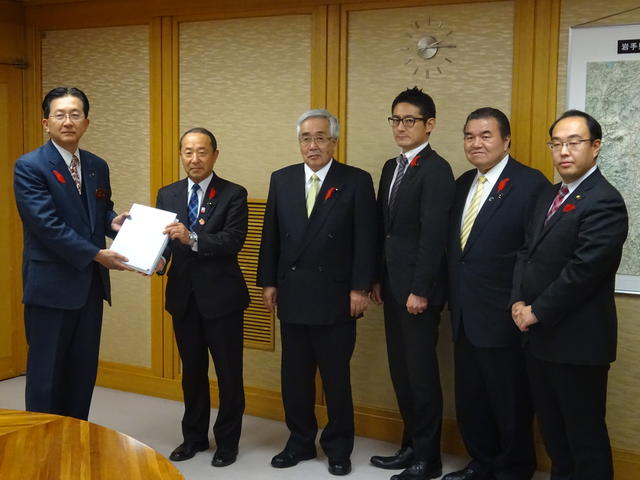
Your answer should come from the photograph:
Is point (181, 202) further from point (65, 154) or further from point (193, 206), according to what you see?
point (65, 154)

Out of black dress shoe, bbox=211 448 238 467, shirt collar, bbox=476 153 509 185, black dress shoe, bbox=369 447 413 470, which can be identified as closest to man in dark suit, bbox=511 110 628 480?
shirt collar, bbox=476 153 509 185

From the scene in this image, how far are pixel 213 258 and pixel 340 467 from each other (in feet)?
3.99

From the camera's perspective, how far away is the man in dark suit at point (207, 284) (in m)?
3.79

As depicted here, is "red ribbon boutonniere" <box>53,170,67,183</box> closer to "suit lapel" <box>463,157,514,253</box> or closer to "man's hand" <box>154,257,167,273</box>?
"man's hand" <box>154,257,167,273</box>

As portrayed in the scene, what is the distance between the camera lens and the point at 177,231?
3555 mm

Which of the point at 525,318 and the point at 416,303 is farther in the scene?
the point at 416,303

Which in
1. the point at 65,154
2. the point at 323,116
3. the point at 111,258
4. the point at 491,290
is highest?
the point at 323,116

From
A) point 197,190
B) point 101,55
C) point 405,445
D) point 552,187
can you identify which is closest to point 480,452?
point 405,445

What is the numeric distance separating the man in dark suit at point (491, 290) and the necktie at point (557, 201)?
0.67ft

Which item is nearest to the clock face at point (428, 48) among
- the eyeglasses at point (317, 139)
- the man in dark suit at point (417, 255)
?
the man in dark suit at point (417, 255)

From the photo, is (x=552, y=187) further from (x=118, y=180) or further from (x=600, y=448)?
(x=118, y=180)

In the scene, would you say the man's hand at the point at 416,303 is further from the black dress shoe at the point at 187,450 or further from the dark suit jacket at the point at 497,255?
the black dress shoe at the point at 187,450

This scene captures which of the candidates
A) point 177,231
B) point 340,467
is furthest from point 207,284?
point 340,467

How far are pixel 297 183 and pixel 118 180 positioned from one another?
1821mm
